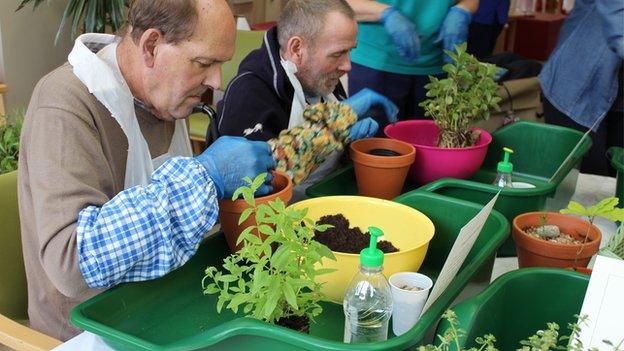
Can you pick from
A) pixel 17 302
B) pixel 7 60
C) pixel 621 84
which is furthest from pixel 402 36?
pixel 7 60

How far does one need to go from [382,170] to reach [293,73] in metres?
0.41

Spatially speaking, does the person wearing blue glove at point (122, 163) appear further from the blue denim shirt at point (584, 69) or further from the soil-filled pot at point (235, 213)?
the blue denim shirt at point (584, 69)

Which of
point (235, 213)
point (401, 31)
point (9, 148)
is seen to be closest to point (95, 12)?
point (9, 148)

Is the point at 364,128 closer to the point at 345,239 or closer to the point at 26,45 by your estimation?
the point at 345,239

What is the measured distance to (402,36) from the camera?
2145 millimetres

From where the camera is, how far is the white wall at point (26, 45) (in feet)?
10.6

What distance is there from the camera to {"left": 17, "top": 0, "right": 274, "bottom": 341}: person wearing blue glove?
3.18ft

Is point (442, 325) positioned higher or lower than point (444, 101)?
lower

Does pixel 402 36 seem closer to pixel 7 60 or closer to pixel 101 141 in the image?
pixel 101 141

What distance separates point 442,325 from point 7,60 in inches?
121

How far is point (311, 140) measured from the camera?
1289mm

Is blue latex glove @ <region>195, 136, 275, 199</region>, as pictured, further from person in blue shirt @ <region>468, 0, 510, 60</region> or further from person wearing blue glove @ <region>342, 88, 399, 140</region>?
person in blue shirt @ <region>468, 0, 510, 60</region>

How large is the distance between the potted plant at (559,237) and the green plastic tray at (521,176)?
0.12 meters

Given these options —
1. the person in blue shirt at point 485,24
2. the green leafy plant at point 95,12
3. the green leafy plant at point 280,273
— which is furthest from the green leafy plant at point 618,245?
the person in blue shirt at point 485,24
